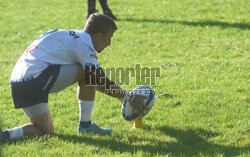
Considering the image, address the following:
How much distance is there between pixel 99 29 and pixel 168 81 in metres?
2.12

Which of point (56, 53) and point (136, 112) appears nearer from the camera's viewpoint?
point (56, 53)

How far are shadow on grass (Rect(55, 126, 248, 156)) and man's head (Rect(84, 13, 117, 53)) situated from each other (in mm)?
1067

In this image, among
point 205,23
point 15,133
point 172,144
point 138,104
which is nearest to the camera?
point 172,144

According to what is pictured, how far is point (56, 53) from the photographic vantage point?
4.14 m

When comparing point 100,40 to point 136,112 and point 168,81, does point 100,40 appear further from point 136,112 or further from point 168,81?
point 168,81

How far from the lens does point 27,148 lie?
155 inches

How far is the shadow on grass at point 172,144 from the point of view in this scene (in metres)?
3.82

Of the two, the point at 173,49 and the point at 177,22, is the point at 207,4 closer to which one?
the point at 177,22

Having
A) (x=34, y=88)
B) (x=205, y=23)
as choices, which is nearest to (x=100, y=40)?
(x=34, y=88)

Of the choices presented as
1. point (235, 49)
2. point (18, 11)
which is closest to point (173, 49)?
point (235, 49)

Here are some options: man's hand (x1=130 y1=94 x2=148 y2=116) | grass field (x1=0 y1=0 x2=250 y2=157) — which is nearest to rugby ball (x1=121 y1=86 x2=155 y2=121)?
man's hand (x1=130 y1=94 x2=148 y2=116)

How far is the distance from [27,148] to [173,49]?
4.49 m

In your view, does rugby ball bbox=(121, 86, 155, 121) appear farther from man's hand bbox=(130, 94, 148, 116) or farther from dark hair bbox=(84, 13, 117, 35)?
dark hair bbox=(84, 13, 117, 35)

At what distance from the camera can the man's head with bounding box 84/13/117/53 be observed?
4270 millimetres
